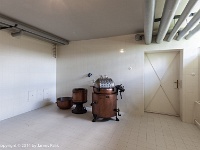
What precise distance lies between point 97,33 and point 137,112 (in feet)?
9.63

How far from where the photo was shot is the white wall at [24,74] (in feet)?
12.1

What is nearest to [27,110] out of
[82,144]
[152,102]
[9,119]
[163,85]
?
[9,119]

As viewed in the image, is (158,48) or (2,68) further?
(158,48)

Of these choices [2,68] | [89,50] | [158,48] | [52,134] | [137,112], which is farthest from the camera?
[89,50]

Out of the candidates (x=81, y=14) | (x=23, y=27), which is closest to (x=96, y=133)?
(x=81, y=14)

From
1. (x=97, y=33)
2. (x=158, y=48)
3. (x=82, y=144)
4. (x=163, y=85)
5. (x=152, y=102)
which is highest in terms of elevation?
(x=97, y=33)

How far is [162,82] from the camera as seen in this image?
4.29m

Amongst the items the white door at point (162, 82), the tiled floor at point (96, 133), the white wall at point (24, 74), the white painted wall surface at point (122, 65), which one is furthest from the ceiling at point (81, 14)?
the tiled floor at point (96, 133)

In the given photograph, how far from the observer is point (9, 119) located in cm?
363

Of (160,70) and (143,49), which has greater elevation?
(143,49)

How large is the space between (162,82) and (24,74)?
15.0 ft

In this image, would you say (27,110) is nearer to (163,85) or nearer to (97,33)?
(97,33)

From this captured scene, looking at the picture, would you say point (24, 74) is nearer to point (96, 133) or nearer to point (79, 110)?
point (79, 110)

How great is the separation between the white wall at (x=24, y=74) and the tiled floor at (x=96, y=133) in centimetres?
51
